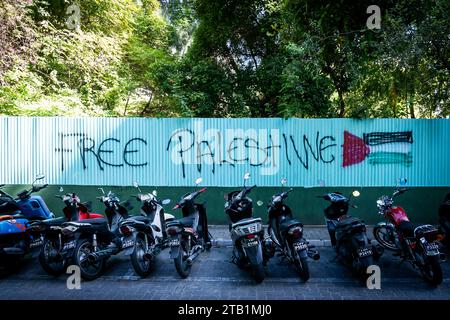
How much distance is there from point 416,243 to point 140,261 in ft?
14.0

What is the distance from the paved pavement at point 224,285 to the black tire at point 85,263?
124mm

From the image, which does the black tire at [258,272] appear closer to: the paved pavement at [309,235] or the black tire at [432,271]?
the paved pavement at [309,235]

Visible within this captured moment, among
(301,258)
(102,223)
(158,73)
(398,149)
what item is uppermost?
(158,73)

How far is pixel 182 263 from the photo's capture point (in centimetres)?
502

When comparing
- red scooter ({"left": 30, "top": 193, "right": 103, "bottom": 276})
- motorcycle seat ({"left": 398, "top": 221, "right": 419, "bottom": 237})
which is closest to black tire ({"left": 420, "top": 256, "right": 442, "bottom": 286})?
motorcycle seat ({"left": 398, "top": 221, "right": 419, "bottom": 237})

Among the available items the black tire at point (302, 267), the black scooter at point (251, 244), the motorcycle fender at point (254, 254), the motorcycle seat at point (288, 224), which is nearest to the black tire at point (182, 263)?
the black scooter at point (251, 244)

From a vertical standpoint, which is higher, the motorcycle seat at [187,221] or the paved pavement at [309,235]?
the motorcycle seat at [187,221]

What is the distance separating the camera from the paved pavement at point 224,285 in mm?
4430

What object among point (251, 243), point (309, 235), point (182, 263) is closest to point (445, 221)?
point (309, 235)

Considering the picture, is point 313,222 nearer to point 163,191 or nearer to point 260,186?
point 260,186

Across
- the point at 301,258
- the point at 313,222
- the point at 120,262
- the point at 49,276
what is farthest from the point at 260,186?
the point at 49,276

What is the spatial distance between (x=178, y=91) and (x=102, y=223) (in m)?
6.66

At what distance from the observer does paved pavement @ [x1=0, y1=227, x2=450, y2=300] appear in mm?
4430

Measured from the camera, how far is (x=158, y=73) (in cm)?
1120
